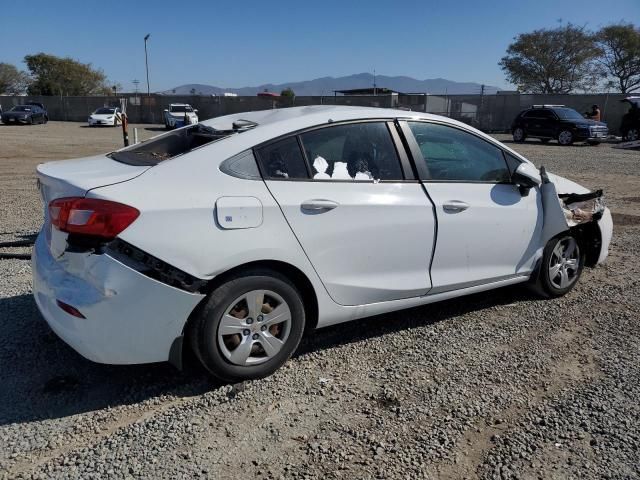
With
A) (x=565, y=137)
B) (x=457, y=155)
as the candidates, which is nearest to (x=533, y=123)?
(x=565, y=137)

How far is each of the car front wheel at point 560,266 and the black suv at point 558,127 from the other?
776 inches

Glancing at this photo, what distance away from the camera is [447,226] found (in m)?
3.79

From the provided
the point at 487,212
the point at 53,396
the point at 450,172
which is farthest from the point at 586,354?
the point at 53,396

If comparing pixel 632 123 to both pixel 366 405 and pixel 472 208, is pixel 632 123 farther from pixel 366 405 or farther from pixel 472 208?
pixel 366 405

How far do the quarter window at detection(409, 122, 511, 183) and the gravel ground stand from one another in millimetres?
1163

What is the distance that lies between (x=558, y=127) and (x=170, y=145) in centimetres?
2253

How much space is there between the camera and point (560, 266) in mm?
4723

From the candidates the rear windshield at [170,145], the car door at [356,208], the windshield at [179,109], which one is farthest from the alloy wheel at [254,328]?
the windshield at [179,109]

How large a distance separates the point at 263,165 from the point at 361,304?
3.70ft

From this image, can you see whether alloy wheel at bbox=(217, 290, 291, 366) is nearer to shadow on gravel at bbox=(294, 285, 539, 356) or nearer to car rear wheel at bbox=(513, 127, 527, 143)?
shadow on gravel at bbox=(294, 285, 539, 356)

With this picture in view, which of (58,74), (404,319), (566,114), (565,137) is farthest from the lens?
(58,74)

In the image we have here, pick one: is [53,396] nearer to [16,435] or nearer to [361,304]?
[16,435]

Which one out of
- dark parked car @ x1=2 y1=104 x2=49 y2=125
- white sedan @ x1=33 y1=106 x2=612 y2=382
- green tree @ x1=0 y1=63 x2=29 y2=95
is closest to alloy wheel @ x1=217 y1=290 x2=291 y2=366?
white sedan @ x1=33 y1=106 x2=612 y2=382

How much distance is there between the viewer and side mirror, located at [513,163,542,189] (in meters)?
4.14
